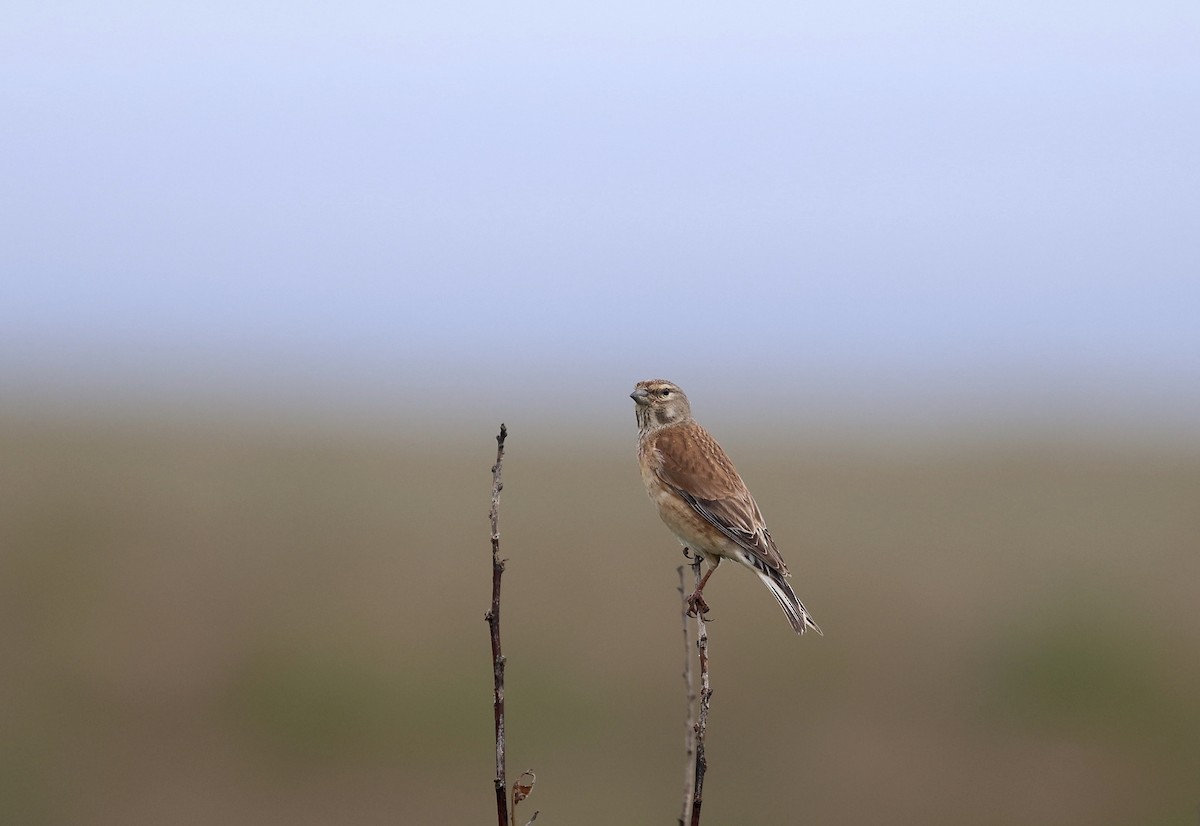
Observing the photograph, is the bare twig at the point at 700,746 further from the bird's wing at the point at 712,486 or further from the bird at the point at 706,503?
the bird's wing at the point at 712,486

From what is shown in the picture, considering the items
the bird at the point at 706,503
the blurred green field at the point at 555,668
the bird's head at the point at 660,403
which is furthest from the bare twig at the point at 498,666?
the blurred green field at the point at 555,668

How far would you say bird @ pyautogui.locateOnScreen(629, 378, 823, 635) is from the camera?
5941mm

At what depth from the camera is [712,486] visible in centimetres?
612

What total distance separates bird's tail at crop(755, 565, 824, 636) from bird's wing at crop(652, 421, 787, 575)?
4 cm

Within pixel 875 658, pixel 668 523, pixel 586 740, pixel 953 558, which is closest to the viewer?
pixel 668 523

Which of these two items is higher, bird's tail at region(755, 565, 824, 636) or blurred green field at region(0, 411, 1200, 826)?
bird's tail at region(755, 565, 824, 636)

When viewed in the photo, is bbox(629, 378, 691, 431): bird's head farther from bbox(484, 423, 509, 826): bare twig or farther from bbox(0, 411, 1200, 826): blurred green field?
bbox(0, 411, 1200, 826): blurred green field

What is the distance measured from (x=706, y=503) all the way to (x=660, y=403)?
91cm

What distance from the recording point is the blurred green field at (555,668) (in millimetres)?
11516

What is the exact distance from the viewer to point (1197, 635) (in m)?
14.0

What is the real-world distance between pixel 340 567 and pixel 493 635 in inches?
505

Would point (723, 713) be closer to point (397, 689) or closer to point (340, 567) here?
point (397, 689)

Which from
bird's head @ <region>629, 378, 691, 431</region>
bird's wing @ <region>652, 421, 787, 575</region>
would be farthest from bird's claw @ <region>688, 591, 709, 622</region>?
bird's head @ <region>629, 378, 691, 431</region>

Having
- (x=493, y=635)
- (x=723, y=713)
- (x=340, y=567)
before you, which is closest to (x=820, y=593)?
(x=723, y=713)
